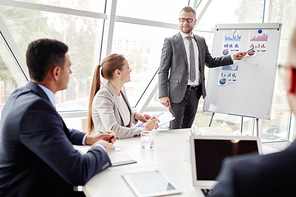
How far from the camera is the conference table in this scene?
1.20m

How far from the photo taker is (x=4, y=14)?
2963 millimetres

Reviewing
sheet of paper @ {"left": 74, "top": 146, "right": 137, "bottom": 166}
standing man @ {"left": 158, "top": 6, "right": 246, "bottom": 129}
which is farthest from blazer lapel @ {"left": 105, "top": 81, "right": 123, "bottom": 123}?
standing man @ {"left": 158, "top": 6, "right": 246, "bottom": 129}

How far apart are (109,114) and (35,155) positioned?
88 centimetres

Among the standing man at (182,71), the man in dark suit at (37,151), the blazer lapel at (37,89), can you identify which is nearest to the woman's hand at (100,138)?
the man in dark suit at (37,151)

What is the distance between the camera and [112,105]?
2.18 metres

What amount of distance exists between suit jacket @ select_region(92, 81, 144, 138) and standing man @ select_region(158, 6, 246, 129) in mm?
1090

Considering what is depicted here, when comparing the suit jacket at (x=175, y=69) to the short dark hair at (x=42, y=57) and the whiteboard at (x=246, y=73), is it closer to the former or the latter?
the whiteboard at (x=246, y=73)

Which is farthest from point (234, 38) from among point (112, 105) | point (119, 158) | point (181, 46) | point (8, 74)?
point (8, 74)

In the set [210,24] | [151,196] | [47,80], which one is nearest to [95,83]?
[47,80]

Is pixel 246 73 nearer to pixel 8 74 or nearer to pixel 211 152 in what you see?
pixel 211 152

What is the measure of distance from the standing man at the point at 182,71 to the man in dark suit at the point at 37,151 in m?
1.97

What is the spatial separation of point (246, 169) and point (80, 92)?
11.5ft

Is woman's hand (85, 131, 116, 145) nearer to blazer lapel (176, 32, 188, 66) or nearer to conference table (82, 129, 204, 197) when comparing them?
conference table (82, 129, 204, 197)

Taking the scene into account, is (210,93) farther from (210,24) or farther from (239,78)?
(210,24)
